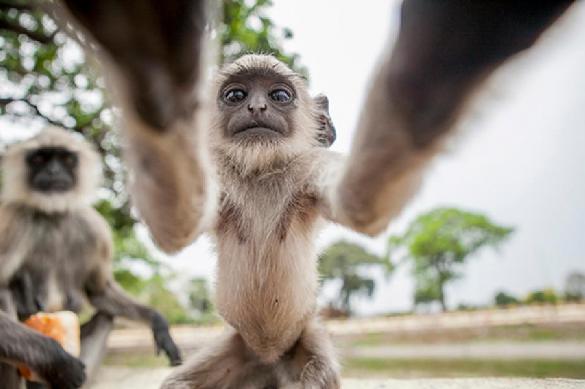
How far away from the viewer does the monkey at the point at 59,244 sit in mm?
6750

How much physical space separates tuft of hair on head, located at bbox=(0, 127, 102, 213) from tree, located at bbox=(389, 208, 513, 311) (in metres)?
37.9

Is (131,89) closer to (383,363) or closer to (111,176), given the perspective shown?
(383,363)

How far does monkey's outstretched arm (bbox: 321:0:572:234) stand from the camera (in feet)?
3.57

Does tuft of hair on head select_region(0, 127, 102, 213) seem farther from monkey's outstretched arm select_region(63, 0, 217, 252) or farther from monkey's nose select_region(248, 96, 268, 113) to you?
monkey's outstretched arm select_region(63, 0, 217, 252)

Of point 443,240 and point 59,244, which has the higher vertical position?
point 443,240

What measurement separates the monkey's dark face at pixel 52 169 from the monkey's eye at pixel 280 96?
4.62 m

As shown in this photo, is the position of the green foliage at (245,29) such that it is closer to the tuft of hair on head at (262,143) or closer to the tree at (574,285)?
the tuft of hair on head at (262,143)

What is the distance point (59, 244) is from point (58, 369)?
8.22 ft

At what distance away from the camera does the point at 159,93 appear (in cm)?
130

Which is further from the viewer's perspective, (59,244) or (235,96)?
(59,244)

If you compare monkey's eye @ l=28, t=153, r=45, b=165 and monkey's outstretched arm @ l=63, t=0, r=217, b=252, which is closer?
monkey's outstretched arm @ l=63, t=0, r=217, b=252

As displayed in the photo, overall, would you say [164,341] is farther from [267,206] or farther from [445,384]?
[267,206]

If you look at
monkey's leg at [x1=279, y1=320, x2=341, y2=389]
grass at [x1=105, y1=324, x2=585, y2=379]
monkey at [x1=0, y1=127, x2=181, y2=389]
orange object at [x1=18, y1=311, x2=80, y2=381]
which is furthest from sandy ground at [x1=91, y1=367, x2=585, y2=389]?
monkey's leg at [x1=279, y1=320, x2=341, y2=389]

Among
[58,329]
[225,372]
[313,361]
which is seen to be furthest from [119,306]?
[313,361]
